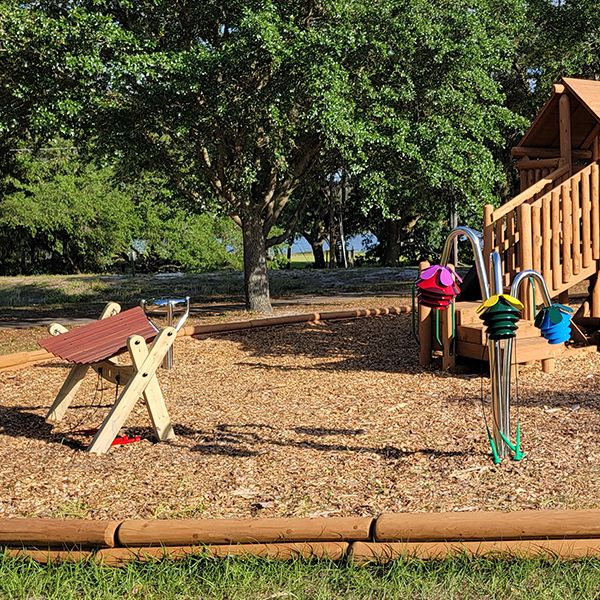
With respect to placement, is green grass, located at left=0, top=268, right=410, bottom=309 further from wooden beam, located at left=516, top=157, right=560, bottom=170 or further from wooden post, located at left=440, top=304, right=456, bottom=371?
wooden post, located at left=440, top=304, right=456, bottom=371

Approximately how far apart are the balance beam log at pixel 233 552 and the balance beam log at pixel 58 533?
0.06 metres

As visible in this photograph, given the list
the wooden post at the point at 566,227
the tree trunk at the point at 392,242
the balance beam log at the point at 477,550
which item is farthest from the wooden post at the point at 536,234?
the tree trunk at the point at 392,242

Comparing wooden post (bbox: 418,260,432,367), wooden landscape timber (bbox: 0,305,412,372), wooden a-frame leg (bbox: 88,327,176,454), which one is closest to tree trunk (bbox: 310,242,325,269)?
wooden landscape timber (bbox: 0,305,412,372)

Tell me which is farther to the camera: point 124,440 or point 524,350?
point 524,350

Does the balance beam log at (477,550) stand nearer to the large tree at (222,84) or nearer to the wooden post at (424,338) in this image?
the wooden post at (424,338)

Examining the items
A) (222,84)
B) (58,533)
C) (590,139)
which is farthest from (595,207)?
(58,533)

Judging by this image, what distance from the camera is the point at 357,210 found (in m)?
30.8

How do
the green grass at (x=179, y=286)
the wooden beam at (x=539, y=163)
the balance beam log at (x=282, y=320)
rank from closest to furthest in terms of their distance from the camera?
the wooden beam at (x=539, y=163) < the balance beam log at (x=282, y=320) < the green grass at (x=179, y=286)

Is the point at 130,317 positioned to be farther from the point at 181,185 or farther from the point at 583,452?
the point at 181,185

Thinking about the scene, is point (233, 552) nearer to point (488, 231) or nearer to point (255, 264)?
point (488, 231)

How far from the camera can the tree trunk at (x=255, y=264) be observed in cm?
1366

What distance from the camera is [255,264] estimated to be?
545 inches

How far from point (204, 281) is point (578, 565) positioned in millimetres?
17475

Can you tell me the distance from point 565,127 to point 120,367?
19.0 ft
